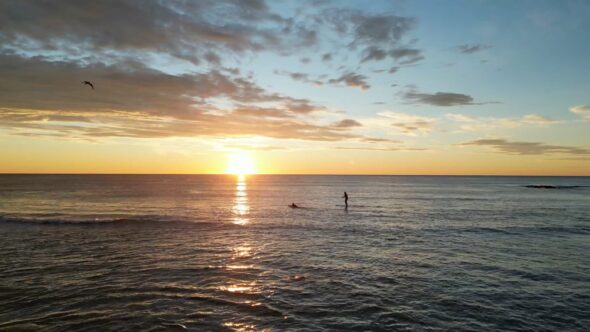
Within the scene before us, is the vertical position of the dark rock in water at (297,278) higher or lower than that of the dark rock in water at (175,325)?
lower

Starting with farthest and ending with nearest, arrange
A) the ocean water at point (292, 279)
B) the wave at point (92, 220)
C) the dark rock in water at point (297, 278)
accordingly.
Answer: the wave at point (92, 220)
the dark rock in water at point (297, 278)
the ocean water at point (292, 279)

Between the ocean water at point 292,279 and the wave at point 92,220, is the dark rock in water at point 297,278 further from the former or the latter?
the wave at point 92,220

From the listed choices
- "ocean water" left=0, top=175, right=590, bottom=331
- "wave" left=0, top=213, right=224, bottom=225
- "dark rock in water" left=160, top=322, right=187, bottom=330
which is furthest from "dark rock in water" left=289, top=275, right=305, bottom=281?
"wave" left=0, top=213, right=224, bottom=225

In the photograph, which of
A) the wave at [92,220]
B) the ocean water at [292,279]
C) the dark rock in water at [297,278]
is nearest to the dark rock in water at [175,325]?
the ocean water at [292,279]

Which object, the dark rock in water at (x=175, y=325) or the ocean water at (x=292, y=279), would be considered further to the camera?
the ocean water at (x=292, y=279)

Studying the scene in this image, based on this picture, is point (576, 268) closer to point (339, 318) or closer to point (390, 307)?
point (390, 307)

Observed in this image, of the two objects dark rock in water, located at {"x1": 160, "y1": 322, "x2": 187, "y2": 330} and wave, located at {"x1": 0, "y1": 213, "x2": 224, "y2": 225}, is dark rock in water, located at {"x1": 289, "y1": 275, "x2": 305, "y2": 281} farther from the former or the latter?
wave, located at {"x1": 0, "y1": 213, "x2": 224, "y2": 225}

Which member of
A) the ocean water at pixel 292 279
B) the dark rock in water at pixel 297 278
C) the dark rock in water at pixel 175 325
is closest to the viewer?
the dark rock in water at pixel 175 325

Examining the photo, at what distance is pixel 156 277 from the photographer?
20.9 m

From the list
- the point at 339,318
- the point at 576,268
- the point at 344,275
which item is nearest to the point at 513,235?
the point at 576,268

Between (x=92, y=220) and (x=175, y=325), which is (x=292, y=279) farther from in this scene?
(x=92, y=220)

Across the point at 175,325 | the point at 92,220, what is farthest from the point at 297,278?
the point at 92,220

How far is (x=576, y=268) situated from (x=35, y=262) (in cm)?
3562

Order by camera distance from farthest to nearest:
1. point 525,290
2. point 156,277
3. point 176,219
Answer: point 176,219 < point 156,277 < point 525,290
